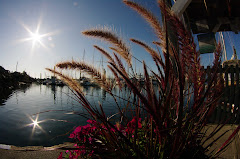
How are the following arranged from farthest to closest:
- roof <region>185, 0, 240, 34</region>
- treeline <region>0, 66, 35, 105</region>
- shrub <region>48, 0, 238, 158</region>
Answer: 1. treeline <region>0, 66, 35, 105</region>
2. roof <region>185, 0, 240, 34</region>
3. shrub <region>48, 0, 238, 158</region>

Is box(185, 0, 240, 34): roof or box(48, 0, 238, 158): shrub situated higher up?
box(185, 0, 240, 34): roof

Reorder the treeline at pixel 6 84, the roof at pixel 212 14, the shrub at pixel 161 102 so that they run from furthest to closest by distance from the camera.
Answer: the treeline at pixel 6 84
the roof at pixel 212 14
the shrub at pixel 161 102

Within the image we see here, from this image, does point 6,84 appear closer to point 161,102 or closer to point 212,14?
point 212,14

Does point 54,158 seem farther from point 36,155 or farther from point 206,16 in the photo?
point 206,16

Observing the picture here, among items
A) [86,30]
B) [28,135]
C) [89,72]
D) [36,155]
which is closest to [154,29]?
[89,72]

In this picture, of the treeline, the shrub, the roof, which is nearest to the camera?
the shrub

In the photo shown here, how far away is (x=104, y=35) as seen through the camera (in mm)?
1333

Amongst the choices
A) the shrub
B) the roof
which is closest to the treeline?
the shrub

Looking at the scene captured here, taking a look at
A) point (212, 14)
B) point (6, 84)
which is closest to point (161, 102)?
point (212, 14)

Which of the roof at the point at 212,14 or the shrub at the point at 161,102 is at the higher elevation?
the roof at the point at 212,14

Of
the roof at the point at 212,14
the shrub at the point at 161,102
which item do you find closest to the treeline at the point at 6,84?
the shrub at the point at 161,102

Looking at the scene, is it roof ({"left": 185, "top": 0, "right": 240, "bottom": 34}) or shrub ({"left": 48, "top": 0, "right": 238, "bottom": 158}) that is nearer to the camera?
shrub ({"left": 48, "top": 0, "right": 238, "bottom": 158})

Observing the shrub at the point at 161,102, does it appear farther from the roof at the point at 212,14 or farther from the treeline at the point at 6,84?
the treeline at the point at 6,84

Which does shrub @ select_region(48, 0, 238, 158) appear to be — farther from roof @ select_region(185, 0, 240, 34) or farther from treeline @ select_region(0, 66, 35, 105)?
treeline @ select_region(0, 66, 35, 105)
